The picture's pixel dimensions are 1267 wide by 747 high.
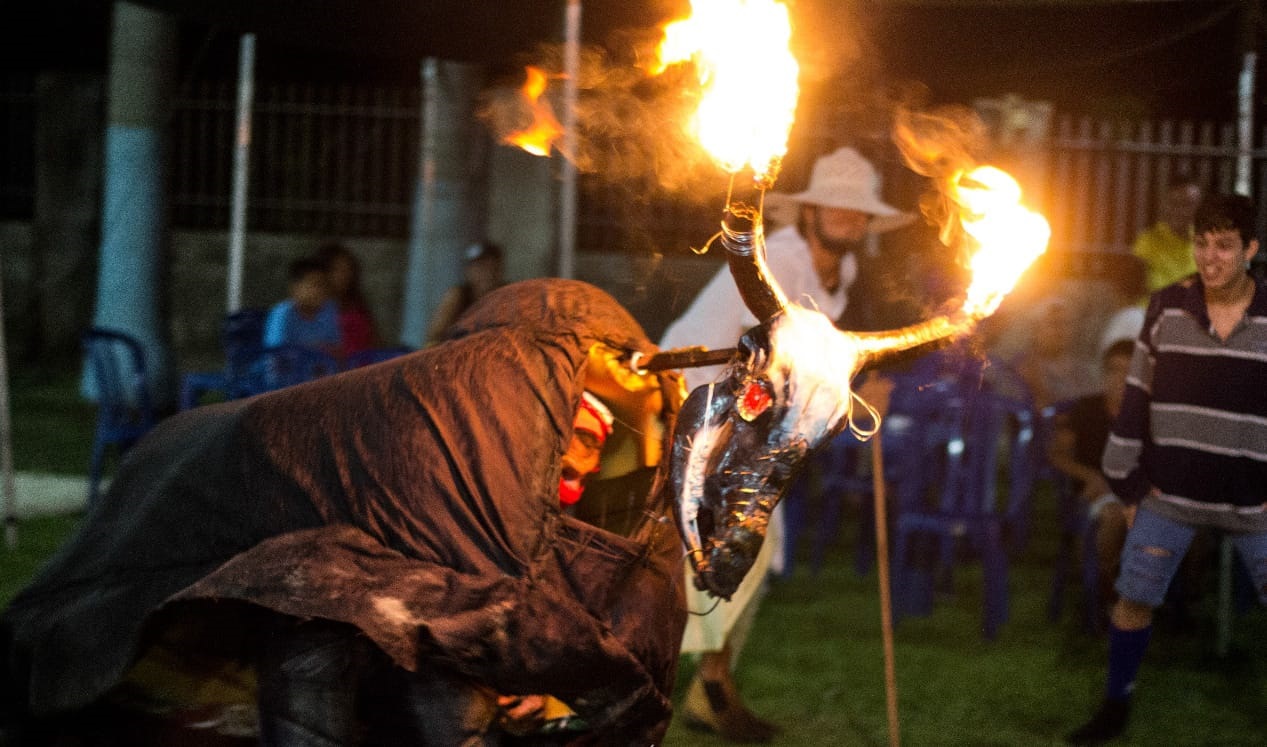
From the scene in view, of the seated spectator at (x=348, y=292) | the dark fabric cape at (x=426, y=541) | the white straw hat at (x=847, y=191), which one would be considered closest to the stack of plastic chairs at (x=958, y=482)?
the white straw hat at (x=847, y=191)

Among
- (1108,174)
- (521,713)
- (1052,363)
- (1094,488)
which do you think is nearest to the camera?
(521,713)

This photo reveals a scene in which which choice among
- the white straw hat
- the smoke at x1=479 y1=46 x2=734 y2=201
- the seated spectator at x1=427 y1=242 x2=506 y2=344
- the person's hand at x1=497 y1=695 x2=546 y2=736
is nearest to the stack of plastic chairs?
the white straw hat

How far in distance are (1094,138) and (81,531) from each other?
10.1 meters

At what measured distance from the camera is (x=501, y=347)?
3.29 meters

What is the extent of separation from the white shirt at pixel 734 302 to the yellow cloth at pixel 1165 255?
309 cm

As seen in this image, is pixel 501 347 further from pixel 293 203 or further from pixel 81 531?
pixel 293 203

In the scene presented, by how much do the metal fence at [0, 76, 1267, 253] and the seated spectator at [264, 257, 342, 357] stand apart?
3.85m

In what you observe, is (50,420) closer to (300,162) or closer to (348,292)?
(348,292)

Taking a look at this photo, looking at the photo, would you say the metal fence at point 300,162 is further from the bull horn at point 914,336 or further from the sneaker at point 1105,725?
the bull horn at point 914,336

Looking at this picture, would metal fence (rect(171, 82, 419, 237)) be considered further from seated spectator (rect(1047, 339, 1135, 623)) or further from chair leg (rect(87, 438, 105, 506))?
seated spectator (rect(1047, 339, 1135, 623))

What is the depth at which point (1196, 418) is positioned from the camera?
495cm

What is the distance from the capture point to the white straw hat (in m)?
5.98

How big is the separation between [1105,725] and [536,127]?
9.99 ft

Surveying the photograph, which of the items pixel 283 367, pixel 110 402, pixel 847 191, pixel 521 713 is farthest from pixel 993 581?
pixel 110 402
